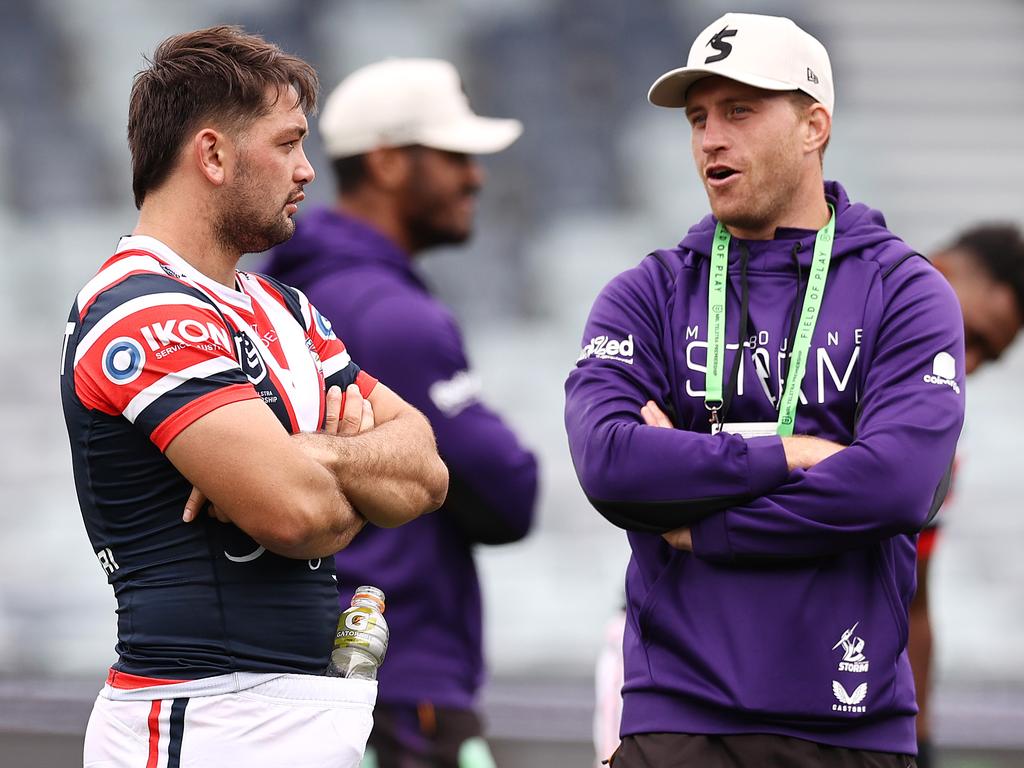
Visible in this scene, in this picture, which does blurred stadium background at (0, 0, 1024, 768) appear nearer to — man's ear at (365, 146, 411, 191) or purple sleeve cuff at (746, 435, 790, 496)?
man's ear at (365, 146, 411, 191)

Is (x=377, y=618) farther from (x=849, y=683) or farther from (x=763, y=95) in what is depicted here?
(x=763, y=95)

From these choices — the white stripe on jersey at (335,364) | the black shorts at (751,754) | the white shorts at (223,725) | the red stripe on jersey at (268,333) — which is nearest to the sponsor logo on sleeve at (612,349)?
the white stripe on jersey at (335,364)

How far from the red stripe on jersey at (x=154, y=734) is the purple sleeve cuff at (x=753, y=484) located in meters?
0.89

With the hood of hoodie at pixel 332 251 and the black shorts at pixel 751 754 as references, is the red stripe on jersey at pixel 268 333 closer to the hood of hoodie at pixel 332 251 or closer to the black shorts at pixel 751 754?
the black shorts at pixel 751 754

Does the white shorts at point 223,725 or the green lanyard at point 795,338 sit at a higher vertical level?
the green lanyard at point 795,338

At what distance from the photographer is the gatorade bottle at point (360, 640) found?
2.48m

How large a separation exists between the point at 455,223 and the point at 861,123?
17.7 feet

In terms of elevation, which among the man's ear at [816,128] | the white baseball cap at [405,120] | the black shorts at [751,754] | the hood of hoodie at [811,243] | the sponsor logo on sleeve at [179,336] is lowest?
the black shorts at [751,754]

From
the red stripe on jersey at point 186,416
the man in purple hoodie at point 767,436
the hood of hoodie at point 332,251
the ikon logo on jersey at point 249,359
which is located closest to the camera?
the red stripe on jersey at point 186,416

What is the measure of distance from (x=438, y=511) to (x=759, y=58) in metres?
1.26

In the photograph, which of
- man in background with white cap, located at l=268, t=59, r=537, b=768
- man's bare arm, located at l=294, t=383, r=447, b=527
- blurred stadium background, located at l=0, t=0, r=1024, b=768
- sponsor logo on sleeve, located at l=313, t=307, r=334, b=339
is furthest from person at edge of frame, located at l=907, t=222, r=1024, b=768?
blurred stadium background, located at l=0, t=0, r=1024, b=768

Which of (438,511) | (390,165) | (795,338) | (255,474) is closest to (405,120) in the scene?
(390,165)

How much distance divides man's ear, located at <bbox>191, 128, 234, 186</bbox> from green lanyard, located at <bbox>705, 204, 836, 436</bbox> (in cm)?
86

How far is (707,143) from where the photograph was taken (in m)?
2.76
